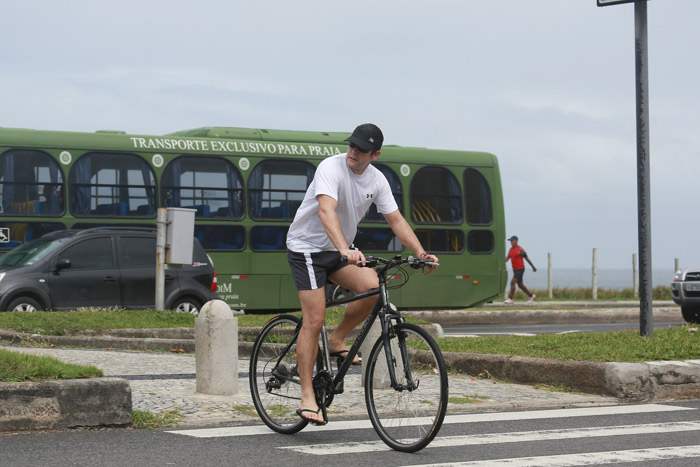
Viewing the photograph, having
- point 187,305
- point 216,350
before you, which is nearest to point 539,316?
point 187,305

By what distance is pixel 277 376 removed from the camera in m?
7.02

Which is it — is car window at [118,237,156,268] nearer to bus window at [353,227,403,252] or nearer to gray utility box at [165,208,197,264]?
gray utility box at [165,208,197,264]

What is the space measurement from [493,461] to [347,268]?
1453mm

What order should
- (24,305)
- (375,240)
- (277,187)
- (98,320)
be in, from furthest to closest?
(375,240) < (277,187) < (24,305) < (98,320)

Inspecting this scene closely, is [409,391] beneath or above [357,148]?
beneath

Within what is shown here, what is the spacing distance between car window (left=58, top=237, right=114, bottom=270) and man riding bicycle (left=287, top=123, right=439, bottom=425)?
33.8 ft

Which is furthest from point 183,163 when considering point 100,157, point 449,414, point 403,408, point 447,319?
point 403,408

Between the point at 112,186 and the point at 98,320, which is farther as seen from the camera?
the point at 112,186

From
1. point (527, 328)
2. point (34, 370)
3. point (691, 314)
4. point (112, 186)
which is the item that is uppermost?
point (112, 186)

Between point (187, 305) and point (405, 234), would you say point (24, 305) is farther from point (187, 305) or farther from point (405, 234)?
point (405, 234)

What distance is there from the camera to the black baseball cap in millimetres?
6316

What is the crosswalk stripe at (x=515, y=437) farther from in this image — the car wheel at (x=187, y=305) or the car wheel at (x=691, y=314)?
the car wheel at (x=691, y=314)

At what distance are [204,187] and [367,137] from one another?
14.6 metres

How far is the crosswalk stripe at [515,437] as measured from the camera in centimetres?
618
